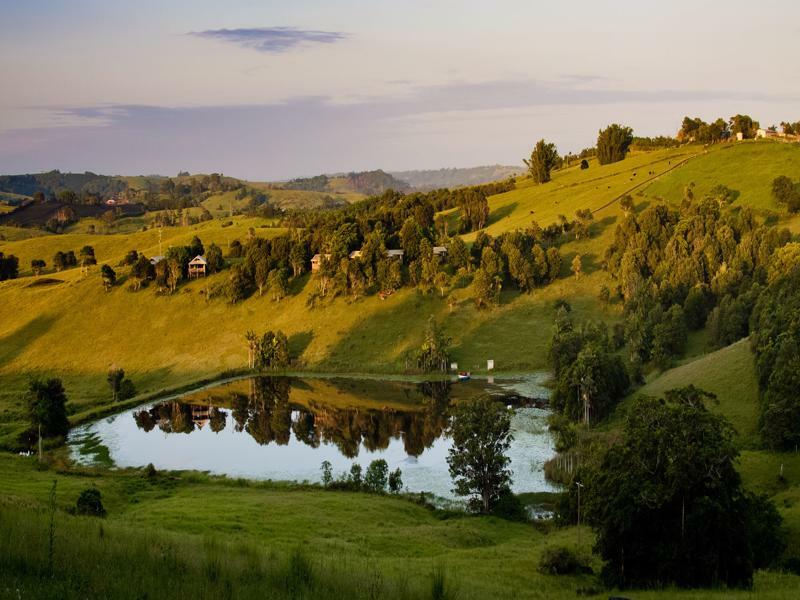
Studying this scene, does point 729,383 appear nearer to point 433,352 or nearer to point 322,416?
point 322,416

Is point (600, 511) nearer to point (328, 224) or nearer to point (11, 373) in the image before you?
point (11, 373)

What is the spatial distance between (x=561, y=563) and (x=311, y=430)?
157ft

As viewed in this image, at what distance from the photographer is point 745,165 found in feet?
475

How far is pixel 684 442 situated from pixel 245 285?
10909 cm

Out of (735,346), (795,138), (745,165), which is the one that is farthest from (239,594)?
(795,138)

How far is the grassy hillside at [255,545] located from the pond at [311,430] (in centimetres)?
767

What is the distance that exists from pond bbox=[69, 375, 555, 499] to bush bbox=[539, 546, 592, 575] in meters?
23.1

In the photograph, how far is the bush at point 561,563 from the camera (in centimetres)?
→ 3050

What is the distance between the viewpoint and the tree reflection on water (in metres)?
72.6

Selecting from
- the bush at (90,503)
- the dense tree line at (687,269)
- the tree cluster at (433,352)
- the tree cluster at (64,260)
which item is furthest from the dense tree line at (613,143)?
the bush at (90,503)

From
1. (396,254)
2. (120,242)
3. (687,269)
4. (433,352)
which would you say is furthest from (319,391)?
(120,242)

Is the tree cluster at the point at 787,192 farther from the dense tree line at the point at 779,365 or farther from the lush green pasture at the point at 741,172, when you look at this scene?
the dense tree line at the point at 779,365

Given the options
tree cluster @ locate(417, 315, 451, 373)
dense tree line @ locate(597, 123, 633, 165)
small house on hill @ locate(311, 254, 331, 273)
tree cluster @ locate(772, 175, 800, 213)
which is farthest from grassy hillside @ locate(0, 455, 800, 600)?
dense tree line @ locate(597, 123, 633, 165)

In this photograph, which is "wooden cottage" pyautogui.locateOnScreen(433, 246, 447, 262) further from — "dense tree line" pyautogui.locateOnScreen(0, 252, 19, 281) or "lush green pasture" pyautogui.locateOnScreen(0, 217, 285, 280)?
"dense tree line" pyautogui.locateOnScreen(0, 252, 19, 281)
